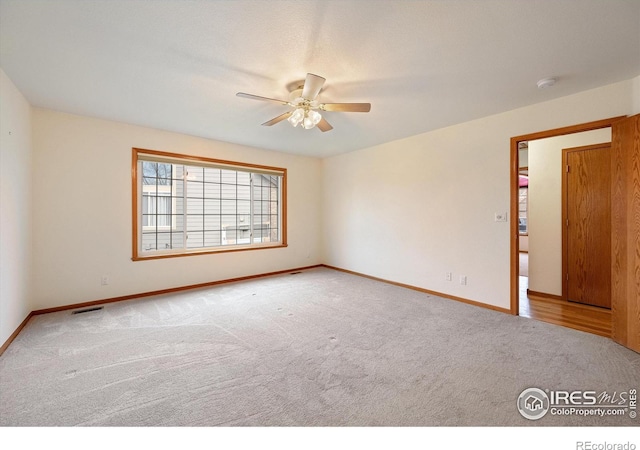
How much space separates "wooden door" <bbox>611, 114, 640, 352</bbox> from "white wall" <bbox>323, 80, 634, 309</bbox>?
36cm

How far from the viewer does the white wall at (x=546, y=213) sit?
3.84 meters

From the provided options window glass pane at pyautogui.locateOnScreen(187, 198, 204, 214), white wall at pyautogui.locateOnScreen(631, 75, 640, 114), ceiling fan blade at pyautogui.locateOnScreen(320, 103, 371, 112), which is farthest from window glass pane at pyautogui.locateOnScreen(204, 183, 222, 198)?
white wall at pyautogui.locateOnScreen(631, 75, 640, 114)

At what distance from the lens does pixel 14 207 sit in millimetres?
2617

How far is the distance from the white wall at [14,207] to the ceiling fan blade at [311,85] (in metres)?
2.68

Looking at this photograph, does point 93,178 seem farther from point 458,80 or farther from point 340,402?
point 458,80

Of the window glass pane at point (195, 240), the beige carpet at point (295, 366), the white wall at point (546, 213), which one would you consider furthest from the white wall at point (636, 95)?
the window glass pane at point (195, 240)

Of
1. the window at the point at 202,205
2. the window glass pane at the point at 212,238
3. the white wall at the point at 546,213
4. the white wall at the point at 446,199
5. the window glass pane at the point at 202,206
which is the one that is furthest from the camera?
the window glass pane at the point at 212,238

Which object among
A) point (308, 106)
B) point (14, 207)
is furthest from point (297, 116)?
point (14, 207)

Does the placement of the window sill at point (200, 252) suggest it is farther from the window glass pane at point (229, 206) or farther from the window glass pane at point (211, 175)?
the window glass pane at point (211, 175)

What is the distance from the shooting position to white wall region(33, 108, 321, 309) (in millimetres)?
3209

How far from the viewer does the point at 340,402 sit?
1687 millimetres

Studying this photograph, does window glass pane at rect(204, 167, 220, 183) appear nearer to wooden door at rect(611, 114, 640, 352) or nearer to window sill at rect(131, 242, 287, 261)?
window sill at rect(131, 242, 287, 261)
